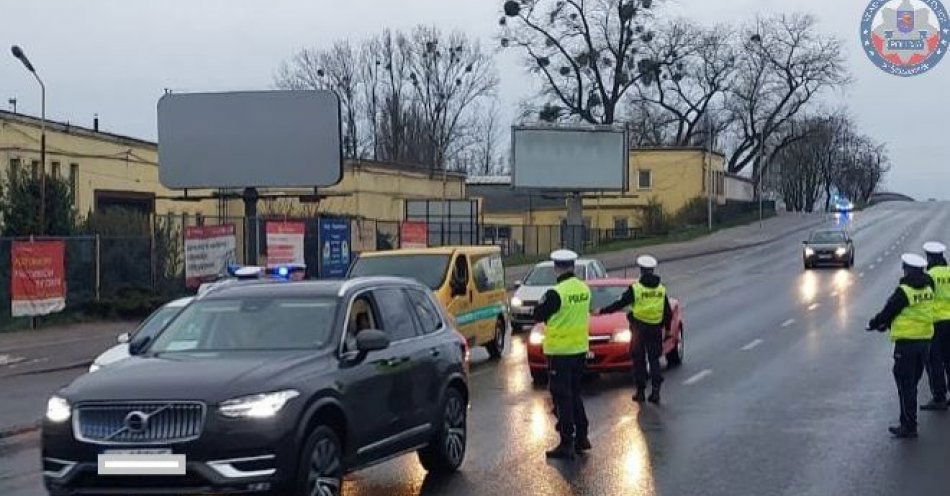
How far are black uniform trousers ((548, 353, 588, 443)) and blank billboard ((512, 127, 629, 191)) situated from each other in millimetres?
54150

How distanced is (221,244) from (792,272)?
24.3m

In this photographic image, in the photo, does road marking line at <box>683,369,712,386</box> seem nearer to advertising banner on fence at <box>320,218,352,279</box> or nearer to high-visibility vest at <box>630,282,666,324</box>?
high-visibility vest at <box>630,282,666,324</box>

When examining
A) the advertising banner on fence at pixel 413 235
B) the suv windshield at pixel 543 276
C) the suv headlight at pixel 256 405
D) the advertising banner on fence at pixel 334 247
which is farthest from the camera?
the advertising banner on fence at pixel 413 235

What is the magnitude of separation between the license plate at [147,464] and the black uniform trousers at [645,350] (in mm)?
8370

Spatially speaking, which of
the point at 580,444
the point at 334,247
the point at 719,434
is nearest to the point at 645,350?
the point at 719,434

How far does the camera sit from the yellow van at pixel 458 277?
20.4 meters

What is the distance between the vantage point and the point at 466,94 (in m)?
95.9

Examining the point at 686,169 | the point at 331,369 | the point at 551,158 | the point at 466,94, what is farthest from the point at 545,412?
the point at 466,94

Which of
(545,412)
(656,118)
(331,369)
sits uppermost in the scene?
(656,118)

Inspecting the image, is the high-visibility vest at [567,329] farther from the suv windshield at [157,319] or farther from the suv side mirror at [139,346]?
the suv windshield at [157,319]

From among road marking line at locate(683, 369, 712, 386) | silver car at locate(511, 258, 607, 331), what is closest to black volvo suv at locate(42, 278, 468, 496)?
road marking line at locate(683, 369, 712, 386)

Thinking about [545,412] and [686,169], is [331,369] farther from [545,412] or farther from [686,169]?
[686,169]

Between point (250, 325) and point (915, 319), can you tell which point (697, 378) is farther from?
point (250, 325)

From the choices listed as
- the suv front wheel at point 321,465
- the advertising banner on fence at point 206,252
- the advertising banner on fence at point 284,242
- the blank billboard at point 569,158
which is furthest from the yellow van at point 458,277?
the blank billboard at point 569,158
